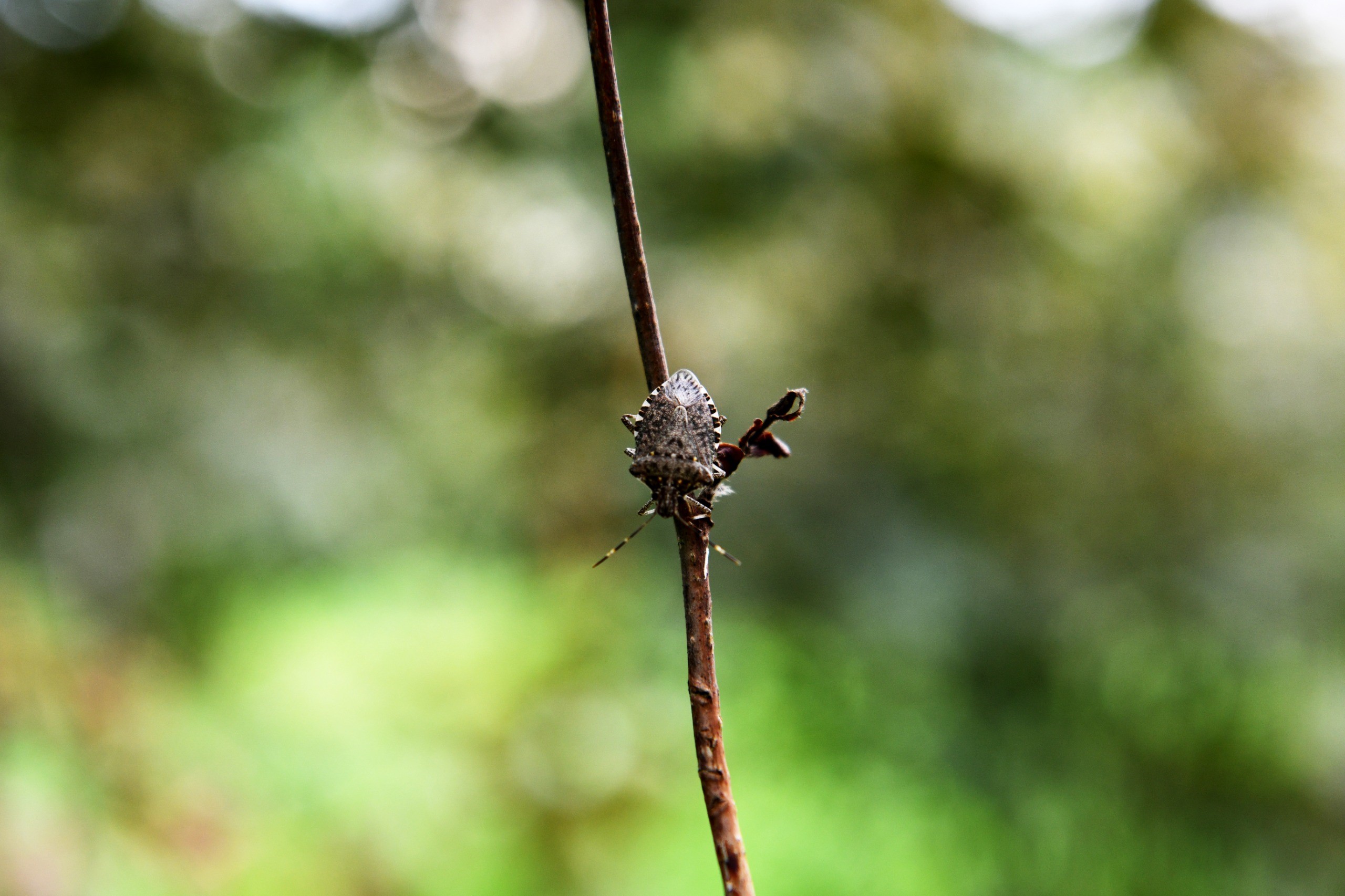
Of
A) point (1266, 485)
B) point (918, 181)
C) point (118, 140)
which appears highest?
point (118, 140)

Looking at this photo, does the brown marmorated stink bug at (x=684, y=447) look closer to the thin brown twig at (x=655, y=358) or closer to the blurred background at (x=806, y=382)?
the thin brown twig at (x=655, y=358)

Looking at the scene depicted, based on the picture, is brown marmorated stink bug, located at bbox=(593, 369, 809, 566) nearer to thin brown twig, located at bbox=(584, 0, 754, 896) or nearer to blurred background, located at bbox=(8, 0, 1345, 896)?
thin brown twig, located at bbox=(584, 0, 754, 896)

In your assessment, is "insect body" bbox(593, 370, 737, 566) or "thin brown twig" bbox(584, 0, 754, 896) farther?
"insect body" bbox(593, 370, 737, 566)

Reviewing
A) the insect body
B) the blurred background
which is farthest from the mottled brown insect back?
the blurred background

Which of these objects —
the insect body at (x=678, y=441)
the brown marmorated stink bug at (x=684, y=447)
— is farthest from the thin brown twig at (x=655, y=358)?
the insect body at (x=678, y=441)

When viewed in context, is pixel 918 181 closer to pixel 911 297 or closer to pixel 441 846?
pixel 911 297

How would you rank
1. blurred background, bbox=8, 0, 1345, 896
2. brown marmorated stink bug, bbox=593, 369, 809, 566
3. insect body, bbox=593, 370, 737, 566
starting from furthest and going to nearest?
blurred background, bbox=8, 0, 1345, 896
insect body, bbox=593, 370, 737, 566
brown marmorated stink bug, bbox=593, 369, 809, 566

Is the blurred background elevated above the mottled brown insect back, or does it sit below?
above

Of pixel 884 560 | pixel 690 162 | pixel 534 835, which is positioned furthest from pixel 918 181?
pixel 534 835
